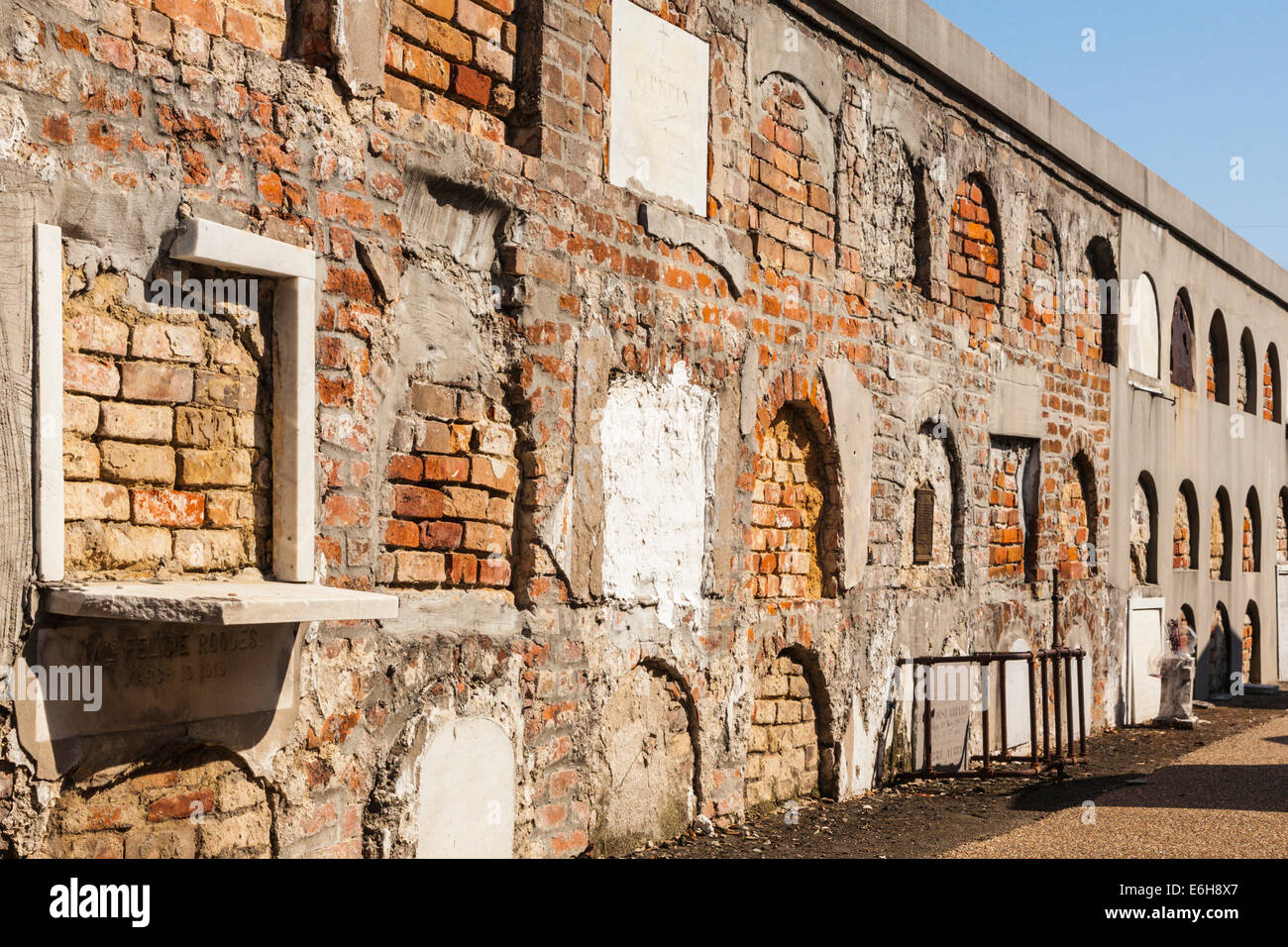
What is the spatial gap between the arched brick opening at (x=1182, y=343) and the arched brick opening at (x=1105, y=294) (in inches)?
74.0

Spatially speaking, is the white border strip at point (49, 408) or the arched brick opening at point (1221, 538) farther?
the arched brick opening at point (1221, 538)

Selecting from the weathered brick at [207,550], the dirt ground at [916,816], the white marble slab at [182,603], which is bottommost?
the dirt ground at [916,816]

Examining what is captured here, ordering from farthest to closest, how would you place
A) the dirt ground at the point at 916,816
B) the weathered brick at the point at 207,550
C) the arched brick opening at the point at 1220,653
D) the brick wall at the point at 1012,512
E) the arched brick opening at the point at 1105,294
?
the arched brick opening at the point at 1220,653, the arched brick opening at the point at 1105,294, the brick wall at the point at 1012,512, the dirt ground at the point at 916,816, the weathered brick at the point at 207,550

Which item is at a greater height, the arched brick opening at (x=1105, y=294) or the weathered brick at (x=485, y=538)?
the arched brick opening at (x=1105, y=294)

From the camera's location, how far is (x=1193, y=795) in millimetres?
7004

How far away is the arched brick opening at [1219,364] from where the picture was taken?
14.4 meters

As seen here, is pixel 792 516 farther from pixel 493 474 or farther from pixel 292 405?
pixel 292 405

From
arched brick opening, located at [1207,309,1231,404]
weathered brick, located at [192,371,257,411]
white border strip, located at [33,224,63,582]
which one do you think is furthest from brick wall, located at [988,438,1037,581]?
white border strip, located at [33,224,63,582]

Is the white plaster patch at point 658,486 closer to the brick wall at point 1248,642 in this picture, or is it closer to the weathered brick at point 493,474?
the weathered brick at point 493,474

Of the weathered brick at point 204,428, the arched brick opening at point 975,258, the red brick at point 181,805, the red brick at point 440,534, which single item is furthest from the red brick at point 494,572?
the arched brick opening at point 975,258

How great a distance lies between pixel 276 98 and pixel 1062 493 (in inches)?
294

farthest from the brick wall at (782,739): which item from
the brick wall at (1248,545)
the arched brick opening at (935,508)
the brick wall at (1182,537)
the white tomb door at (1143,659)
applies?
the brick wall at (1248,545)

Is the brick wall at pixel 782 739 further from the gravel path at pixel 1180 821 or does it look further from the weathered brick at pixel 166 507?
the weathered brick at pixel 166 507

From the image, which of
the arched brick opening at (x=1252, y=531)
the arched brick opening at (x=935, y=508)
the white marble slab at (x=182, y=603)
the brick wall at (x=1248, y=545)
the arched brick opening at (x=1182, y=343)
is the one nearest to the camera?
the white marble slab at (x=182, y=603)
